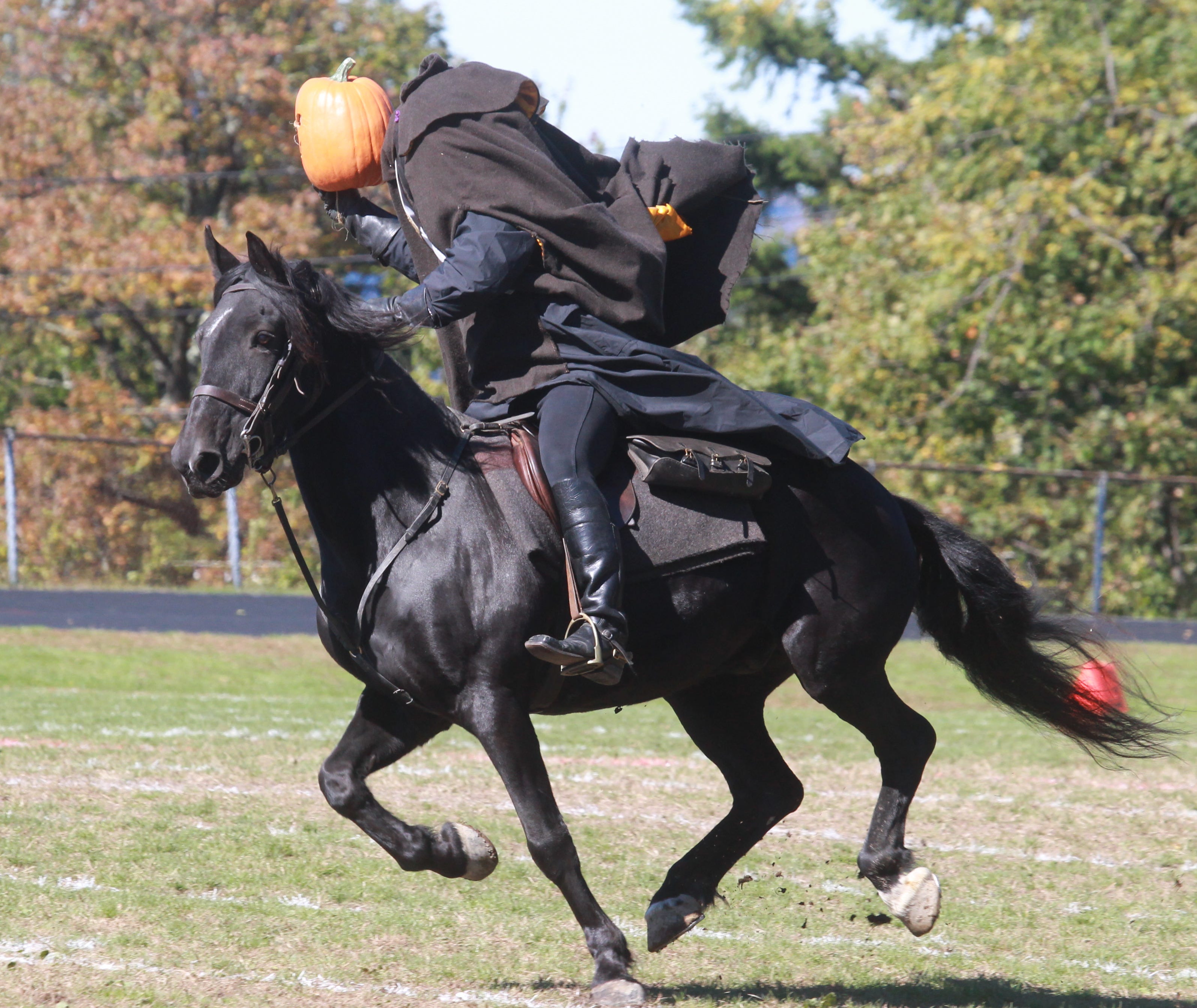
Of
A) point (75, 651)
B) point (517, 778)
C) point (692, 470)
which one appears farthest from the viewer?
point (75, 651)

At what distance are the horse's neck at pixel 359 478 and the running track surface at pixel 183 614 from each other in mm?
12694

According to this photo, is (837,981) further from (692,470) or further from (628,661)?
(692,470)

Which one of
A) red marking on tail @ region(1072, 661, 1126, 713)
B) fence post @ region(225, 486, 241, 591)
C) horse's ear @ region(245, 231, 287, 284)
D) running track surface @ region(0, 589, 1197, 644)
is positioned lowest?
running track surface @ region(0, 589, 1197, 644)

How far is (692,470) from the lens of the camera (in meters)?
4.70

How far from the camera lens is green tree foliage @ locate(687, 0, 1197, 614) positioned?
1969 centimetres

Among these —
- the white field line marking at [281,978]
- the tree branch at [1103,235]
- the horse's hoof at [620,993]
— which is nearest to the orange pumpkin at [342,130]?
the white field line marking at [281,978]

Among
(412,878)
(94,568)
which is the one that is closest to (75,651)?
(94,568)

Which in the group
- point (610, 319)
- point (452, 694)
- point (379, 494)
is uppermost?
point (610, 319)

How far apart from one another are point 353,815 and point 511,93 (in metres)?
2.41

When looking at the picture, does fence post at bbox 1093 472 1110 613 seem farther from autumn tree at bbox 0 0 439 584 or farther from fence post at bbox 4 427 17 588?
fence post at bbox 4 427 17 588

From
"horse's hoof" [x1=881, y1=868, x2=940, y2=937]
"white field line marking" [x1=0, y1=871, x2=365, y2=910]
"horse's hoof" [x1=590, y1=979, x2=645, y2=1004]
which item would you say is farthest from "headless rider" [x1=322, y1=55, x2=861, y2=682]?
"white field line marking" [x1=0, y1=871, x2=365, y2=910]

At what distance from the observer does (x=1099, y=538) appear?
19203mm

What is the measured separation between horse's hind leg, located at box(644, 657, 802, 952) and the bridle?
124 cm

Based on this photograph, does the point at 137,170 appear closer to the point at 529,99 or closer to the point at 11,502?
the point at 11,502
